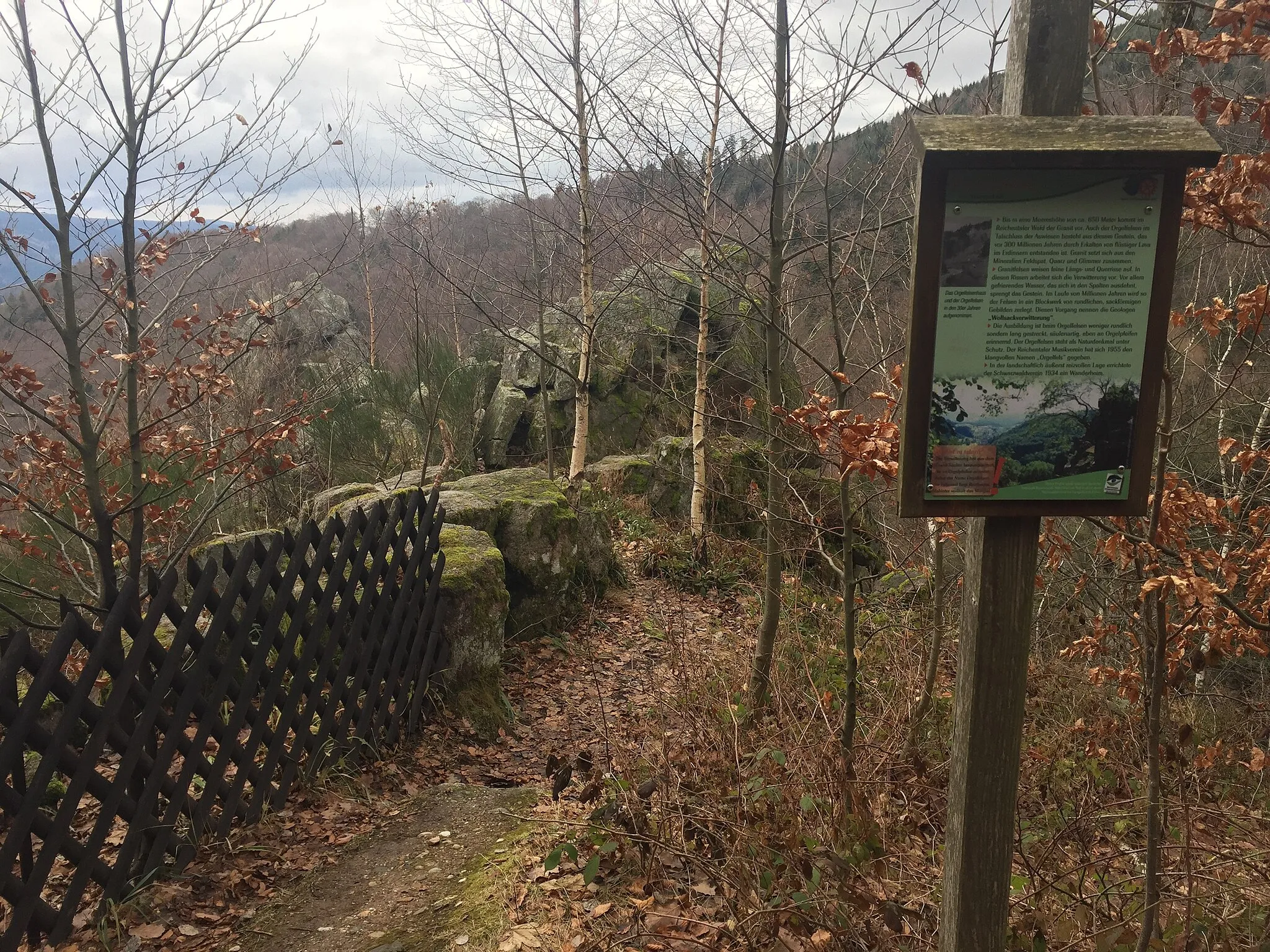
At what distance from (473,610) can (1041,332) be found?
4.62 m

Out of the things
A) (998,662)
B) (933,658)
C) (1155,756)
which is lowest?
(933,658)

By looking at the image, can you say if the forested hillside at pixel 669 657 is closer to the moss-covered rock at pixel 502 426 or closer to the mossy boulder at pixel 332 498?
the mossy boulder at pixel 332 498

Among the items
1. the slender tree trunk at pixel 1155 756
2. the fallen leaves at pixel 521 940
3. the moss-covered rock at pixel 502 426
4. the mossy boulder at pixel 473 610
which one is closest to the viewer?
the slender tree trunk at pixel 1155 756

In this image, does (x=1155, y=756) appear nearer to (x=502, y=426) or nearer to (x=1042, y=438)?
(x=1042, y=438)

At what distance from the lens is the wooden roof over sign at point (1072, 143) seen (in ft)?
5.45

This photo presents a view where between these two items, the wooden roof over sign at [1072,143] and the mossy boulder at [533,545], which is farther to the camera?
the mossy boulder at [533,545]

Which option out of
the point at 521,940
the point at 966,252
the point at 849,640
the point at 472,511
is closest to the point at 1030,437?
the point at 966,252

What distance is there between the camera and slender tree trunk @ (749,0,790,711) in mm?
3959

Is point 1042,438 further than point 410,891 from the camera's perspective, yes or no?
No

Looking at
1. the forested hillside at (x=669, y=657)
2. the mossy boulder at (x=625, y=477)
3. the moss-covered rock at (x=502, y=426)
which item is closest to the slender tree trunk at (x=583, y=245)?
the forested hillside at (x=669, y=657)

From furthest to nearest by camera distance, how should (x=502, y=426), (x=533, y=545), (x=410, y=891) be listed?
(x=502, y=426) < (x=533, y=545) < (x=410, y=891)

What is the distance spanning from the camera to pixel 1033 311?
5.79 feet

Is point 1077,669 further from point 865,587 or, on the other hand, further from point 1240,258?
point 1240,258

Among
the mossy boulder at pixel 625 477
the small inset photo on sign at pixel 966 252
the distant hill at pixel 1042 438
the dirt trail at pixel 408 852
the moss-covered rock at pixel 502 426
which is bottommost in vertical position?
the dirt trail at pixel 408 852
